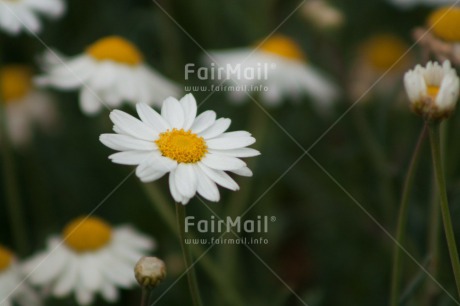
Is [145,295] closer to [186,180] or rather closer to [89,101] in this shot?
[186,180]

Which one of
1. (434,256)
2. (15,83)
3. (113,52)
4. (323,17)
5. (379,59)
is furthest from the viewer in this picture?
(379,59)

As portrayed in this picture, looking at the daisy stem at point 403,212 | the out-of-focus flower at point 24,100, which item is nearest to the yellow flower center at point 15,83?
the out-of-focus flower at point 24,100

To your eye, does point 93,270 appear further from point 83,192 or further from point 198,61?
point 198,61

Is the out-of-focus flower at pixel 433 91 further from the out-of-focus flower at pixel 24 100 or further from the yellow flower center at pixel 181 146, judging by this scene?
the out-of-focus flower at pixel 24 100

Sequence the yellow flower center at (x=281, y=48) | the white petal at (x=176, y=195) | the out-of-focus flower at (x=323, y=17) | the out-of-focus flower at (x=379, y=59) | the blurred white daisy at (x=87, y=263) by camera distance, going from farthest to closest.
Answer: the out-of-focus flower at (x=379, y=59) → the yellow flower center at (x=281, y=48) → the out-of-focus flower at (x=323, y=17) → the blurred white daisy at (x=87, y=263) → the white petal at (x=176, y=195)

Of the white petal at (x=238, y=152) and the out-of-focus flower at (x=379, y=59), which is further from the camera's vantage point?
the out-of-focus flower at (x=379, y=59)

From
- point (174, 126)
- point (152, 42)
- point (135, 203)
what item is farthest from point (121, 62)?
point (152, 42)

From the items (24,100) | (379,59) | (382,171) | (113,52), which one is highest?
(379,59)

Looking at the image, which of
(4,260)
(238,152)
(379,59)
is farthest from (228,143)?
(379,59)

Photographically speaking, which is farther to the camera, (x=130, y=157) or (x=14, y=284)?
(x=14, y=284)
